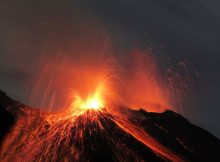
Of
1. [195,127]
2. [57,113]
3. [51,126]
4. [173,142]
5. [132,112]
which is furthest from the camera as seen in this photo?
[195,127]

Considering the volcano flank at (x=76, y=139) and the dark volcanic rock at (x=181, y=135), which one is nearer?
the volcano flank at (x=76, y=139)

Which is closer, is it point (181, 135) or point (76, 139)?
point (76, 139)

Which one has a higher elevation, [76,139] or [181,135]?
[181,135]

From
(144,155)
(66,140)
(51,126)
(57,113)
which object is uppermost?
(57,113)

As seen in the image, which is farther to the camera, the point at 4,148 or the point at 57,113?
the point at 57,113

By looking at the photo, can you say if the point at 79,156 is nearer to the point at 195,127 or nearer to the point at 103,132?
the point at 103,132

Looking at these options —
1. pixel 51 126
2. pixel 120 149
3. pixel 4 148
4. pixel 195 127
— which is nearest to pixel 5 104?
pixel 51 126

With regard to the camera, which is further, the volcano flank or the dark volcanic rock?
the dark volcanic rock

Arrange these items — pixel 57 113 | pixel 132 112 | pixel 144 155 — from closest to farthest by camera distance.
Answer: pixel 144 155 < pixel 57 113 < pixel 132 112
